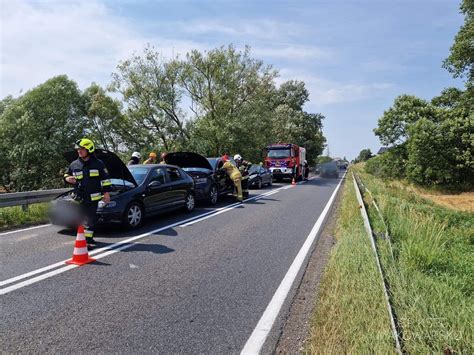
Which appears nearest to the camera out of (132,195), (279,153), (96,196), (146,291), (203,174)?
(146,291)

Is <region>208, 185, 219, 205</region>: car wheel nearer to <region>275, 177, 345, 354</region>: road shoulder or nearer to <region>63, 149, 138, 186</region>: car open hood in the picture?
<region>63, 149, 138, 186</region>: car open hood

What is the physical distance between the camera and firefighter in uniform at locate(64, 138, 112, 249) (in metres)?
6.23

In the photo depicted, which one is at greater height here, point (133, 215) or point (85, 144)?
point (85, 144)

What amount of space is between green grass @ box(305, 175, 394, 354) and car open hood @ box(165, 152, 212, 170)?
299 inches

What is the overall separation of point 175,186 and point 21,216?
3.85m

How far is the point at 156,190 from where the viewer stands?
8.80 meters

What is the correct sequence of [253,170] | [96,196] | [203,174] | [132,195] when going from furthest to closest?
[253,170]
[203,174]
[132,195]
[96,196]

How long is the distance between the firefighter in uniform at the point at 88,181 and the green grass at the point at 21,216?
2982 millimetres

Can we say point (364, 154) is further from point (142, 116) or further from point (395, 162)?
point (142, 116)

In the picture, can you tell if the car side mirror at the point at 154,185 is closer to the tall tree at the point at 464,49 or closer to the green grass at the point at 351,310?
the green grass at the point at 351,310

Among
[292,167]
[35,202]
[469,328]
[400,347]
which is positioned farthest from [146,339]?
[292,167]

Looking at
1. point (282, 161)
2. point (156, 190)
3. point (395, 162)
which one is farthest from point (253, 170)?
point (395, 162)

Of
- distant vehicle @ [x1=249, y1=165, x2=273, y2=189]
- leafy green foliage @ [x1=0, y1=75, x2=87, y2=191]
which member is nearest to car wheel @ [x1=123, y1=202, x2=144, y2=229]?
distant vehicle @ [x1=249, y1=165, x2=273, y2=189]

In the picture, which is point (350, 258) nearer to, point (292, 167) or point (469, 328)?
point (469, 328)
